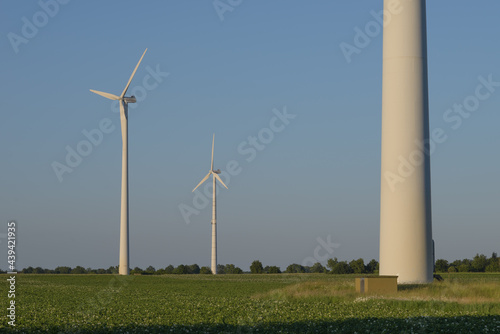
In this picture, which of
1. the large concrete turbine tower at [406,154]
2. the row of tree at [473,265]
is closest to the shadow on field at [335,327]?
the large concrete turbine tower at [406,154]

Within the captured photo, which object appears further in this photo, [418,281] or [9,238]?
[418,281]

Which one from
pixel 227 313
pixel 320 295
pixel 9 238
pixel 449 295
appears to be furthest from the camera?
pixel 320 295

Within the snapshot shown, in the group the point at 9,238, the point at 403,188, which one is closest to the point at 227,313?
the point at 9,238

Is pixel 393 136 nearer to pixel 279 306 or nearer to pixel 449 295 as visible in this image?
pixel 449 295

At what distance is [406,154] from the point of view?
151ft

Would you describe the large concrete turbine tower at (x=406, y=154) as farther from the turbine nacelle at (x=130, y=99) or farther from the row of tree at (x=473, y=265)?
the row of tree at (x=473, y=265)

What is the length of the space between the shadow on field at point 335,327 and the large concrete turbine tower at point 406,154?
54.4ft

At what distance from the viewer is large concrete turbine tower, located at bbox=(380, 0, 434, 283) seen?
1804 inches

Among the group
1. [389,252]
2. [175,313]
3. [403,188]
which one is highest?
[403,188]

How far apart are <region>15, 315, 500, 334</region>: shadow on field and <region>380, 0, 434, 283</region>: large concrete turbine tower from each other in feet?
54.4

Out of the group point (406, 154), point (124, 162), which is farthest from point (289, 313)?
point (124, 162)

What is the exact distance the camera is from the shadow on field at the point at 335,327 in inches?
1045

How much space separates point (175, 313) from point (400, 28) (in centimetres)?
2505

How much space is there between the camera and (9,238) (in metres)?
30.3
